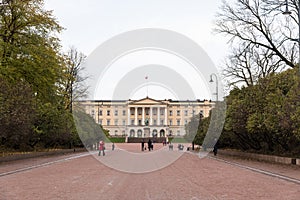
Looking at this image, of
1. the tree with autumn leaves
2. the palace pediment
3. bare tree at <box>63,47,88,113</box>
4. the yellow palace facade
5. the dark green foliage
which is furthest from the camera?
the palace pediment

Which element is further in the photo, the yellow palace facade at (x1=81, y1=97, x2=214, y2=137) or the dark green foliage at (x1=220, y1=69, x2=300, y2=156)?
the yellow palace facade at (x1=81, y1=97, x2=214, y2=137)

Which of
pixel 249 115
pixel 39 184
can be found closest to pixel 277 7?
pixel 249 115

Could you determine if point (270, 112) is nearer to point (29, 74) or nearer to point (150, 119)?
point (29, 74)

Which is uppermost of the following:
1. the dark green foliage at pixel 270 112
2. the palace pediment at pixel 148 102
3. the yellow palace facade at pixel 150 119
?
the palace pediment at pixel 148 102

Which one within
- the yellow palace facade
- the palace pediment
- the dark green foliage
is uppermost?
the palace pediment

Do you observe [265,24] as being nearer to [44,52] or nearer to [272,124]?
[272,124]

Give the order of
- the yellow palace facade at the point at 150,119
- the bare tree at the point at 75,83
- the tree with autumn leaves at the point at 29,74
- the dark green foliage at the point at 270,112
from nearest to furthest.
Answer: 1. the dark green foliage at the point at 270,112
2. the tree with autumn leaves at the point at 29,74
3. the bare tree at the point at 75,83
4. the yellow palace facade at the point at 150,119

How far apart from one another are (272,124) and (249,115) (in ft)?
16.8

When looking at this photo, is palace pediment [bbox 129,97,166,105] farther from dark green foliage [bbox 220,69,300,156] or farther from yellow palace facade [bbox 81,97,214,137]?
dark green foliage [bbox 220,69,300,156]

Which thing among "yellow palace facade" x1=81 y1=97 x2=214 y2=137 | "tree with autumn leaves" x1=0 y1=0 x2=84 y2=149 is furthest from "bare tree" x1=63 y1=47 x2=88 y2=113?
"yellow palace facade" x1=81 y1=97 x2=214 y2=137

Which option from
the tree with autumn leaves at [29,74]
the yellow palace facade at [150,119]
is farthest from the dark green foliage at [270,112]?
the yellow palace facade at [150,119]

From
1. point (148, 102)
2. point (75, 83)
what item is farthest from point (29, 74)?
point (148, 102)

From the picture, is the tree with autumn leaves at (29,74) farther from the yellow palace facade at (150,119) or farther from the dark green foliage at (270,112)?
the yellow palace facade at (150,119)

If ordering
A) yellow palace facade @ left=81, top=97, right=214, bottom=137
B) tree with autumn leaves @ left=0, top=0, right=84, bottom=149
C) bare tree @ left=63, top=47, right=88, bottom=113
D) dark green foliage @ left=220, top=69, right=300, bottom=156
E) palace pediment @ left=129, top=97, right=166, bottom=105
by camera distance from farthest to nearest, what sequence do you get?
palace pediment @ left=129, top=97, right=166, bottom=105
yellow palace facade @ left=81, top=97, right=214, bottom=137
bare tree @ left=63, top=47, right=88, bottom=113
tree with autumn leaves @ left=0, top=0, right=84, bottom=149
dark green foliage @ left=220, top=69, right=300, bottom=156
